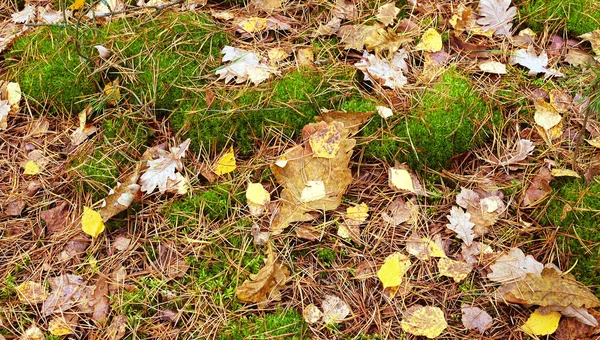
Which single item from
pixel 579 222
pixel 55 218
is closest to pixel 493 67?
pixel 579 222

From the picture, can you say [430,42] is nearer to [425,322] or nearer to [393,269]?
[393,269]

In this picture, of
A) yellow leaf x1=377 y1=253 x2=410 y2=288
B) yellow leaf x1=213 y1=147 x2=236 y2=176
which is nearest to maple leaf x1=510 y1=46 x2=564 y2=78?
yellow leaf x1=377 y1=253 x2=410 y2=288

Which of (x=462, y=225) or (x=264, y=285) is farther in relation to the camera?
(x=462, y=225)

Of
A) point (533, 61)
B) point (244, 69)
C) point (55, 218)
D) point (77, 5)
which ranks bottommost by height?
point (55, 218)

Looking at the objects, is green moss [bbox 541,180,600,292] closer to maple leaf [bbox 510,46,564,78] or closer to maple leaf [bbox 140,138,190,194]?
maple leaf [bbox 510,46,564,78]

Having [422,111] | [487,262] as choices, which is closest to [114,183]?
[422,111]

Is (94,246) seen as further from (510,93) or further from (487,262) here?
(510,93)
